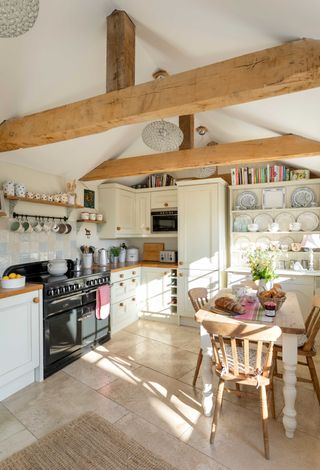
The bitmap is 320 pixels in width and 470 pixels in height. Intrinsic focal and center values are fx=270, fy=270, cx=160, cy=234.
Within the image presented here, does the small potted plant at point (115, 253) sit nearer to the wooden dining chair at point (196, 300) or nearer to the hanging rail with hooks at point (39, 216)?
the hanging rail with hooks at point (39, 216)

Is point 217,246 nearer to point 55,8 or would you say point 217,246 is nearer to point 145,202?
point 145,202

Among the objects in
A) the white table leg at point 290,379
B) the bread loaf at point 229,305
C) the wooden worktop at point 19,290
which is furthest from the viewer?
the wooden worktop at point 19,290

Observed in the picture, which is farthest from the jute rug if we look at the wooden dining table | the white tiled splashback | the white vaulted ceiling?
the white vaulted ceiling

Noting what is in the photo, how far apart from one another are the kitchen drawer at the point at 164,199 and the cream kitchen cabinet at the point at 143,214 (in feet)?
0.32

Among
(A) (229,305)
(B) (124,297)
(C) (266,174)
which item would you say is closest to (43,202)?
(B) (124,297)

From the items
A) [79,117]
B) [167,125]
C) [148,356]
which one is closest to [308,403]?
[148,356]

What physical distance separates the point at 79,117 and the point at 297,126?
79.1 inches

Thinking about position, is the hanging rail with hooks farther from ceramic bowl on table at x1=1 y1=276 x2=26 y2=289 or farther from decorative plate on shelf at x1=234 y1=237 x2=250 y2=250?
decorative plate on shelf at x1=234 y1=237 x2=250 y2=250

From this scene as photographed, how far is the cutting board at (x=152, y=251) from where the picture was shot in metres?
4.68

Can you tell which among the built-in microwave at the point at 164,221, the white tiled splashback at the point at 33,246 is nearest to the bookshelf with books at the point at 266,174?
the built-in microwave at the point at 164,221

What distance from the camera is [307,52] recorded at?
1402 mm

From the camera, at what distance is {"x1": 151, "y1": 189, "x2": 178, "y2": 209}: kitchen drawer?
4402mm

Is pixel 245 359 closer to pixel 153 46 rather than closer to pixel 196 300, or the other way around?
pixel 196 300

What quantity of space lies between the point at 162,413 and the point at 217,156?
2.64 metres
